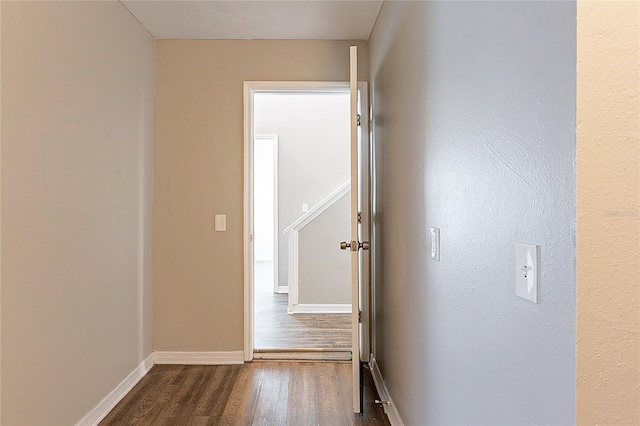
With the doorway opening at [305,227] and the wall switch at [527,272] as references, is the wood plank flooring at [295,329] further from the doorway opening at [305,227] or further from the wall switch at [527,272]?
the wall switch at [527,272]

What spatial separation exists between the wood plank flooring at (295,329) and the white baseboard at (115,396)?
0.87m

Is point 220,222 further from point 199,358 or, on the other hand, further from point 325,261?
point 325,261

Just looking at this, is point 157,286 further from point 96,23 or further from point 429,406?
point 429,406

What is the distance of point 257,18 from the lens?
309cm

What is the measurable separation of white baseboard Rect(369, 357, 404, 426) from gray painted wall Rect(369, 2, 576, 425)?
0.47ft

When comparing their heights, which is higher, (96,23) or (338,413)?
(96,23)

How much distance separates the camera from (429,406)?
1.82 metres

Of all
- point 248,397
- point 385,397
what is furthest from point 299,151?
point 385,397

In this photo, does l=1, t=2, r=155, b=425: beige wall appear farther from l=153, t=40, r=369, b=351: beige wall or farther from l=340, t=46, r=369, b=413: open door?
l=340, t=46, r=369, b=413: open door

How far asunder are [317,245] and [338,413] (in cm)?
268

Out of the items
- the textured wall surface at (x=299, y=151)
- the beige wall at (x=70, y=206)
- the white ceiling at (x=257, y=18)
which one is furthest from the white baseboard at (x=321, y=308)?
the white ceiling at (x=257, y=18)

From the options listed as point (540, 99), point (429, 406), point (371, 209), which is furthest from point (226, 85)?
point (540, 99)

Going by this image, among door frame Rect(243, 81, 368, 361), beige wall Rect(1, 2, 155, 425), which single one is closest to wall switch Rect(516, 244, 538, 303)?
beige wall Rect(1, 2, 155, 425)

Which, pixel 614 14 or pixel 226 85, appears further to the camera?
pixel 226 85
